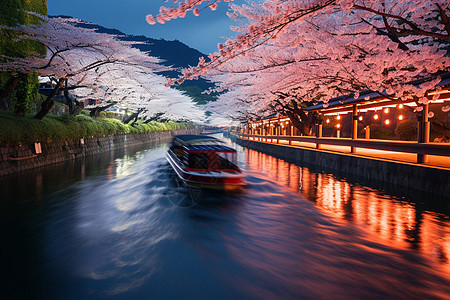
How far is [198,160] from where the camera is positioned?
11477 millimetres

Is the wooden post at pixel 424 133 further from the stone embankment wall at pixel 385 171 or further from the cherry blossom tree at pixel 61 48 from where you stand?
the cherry blossom tree at pixel 61 48

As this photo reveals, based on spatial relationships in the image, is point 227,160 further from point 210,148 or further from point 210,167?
point 210,148

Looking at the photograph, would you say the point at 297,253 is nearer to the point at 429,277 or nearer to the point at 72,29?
the point at 429,277

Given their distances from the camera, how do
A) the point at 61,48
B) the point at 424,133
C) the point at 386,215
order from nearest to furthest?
the point at 386,215
the point at 424,133
the point at 61,48

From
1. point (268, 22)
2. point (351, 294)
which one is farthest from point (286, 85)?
point (351, 294)

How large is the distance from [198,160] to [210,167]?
0.66 m

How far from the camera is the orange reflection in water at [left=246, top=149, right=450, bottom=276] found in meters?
6.08

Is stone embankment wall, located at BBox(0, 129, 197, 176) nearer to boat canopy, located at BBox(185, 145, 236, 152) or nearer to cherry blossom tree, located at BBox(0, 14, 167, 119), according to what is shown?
cherry blossom tree, located at BBox(0, 14, 167, 119)

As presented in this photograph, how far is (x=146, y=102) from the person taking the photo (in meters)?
43.8

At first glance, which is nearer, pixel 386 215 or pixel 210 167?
pixel 386 215

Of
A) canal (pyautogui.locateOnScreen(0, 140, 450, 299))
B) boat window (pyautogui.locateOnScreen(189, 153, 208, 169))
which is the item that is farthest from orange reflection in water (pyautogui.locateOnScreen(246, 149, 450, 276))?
boat window (pyautogui.locateOnScreen(189, 153, 208, 169))

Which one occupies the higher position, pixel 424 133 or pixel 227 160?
pixel 424 133

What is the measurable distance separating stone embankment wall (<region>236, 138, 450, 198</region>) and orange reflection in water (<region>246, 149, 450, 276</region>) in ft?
4.57

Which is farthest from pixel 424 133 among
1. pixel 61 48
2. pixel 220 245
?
pixel 61 48
